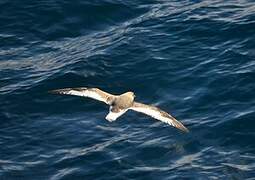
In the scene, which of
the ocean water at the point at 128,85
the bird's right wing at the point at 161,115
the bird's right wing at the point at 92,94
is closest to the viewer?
the ocean water at the point at 128,85

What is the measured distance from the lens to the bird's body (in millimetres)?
20078

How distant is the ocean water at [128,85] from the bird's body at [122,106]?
2.64 feet

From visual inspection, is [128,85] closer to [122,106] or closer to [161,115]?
[122,106]

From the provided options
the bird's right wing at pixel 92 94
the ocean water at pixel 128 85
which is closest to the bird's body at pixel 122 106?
the bird's right wing at pixel 92 94

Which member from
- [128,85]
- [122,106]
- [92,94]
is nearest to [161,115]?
[122,106]

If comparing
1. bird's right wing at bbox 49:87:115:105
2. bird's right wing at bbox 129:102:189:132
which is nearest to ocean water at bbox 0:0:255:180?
bird's right wing at bbox 129:102:189:132

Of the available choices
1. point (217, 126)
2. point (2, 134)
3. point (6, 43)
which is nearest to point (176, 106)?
point (217, 126)

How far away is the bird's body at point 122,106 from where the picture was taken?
2008 centimetres

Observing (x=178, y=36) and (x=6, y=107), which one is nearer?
(x=6, y=107)

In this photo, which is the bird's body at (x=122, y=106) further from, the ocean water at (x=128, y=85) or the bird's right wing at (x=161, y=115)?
the ocean water at (x=128, y=85)

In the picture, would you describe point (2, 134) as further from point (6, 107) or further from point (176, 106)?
point (176, 106)

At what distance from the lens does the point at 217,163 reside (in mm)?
19188

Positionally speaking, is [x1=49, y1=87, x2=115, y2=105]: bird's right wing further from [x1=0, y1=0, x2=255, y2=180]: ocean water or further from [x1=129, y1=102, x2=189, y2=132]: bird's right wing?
[x1=129, y1=102, x2=189, y2=132]: bird's right wing

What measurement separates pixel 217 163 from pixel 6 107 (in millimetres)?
7867
